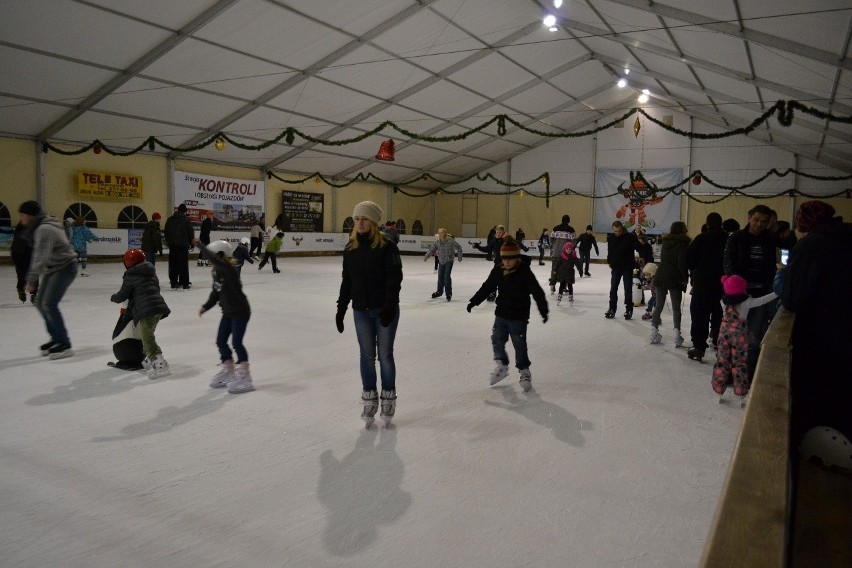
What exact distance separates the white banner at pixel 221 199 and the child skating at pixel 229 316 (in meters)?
14.3

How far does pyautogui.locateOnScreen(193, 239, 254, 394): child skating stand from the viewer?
418 cm

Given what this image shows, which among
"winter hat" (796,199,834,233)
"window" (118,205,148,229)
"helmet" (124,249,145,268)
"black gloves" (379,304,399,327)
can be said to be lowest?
"black gloves" (379,304,399,327)

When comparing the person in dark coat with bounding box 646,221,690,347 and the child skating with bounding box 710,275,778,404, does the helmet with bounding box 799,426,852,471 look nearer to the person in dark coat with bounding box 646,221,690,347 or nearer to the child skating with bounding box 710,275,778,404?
the child skating with bounding box 710,275,778,404

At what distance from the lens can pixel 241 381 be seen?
4.22 metres

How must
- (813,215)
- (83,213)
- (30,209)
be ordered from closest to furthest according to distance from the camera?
(813,215) < (30,209) < (83,213)

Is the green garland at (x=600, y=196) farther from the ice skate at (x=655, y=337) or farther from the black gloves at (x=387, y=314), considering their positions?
the black gloves at (x=387, y=314)

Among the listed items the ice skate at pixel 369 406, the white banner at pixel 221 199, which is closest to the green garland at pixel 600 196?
the white banner at pixel 221 199

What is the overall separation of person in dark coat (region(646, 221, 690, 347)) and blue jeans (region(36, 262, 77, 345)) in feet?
18.8

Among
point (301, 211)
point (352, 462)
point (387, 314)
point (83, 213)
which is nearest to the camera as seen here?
point (352, 462)

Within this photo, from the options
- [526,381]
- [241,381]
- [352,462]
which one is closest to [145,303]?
[241,381]

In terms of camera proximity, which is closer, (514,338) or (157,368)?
(514,338)

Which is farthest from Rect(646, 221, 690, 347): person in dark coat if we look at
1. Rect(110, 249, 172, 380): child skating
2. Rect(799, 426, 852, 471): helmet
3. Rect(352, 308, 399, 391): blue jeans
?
Rect(110, 249, 172, 380): child skating

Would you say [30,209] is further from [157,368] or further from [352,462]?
[352,462]

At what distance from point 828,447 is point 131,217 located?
17.9 metres
